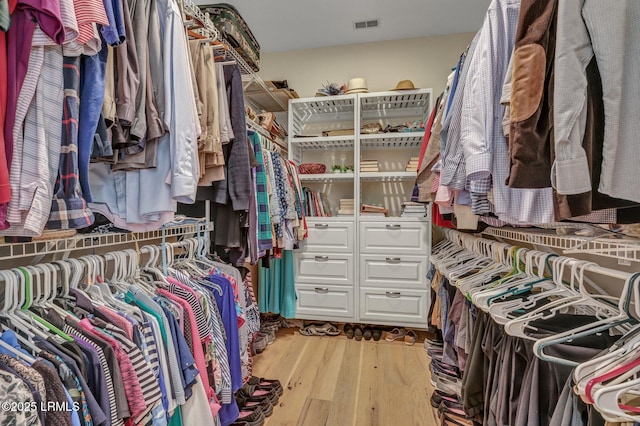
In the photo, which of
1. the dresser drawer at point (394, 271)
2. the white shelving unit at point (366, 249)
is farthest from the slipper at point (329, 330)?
the dresser drawer at point (394, 271)

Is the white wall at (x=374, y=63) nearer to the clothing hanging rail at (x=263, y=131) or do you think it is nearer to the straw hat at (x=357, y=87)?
the straw hat at (x=357, y=87)

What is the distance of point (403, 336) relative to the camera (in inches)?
102

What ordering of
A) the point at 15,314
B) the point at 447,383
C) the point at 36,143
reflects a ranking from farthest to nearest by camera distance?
the point at 447,383, the point at 15,314, the point at 36,143

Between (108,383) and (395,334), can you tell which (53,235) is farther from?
(395,334)

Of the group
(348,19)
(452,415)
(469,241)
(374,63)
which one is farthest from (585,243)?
(374,63)

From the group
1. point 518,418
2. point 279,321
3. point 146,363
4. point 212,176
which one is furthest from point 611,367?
point 279,321

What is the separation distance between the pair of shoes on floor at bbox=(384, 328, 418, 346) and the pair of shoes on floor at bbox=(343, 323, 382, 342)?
85 millimetres

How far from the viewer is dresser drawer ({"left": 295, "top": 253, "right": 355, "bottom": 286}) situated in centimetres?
263

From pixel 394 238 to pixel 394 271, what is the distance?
27 cm

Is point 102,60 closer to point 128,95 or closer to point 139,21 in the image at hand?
point 128,95

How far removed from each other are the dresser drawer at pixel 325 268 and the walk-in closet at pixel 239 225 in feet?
1.75

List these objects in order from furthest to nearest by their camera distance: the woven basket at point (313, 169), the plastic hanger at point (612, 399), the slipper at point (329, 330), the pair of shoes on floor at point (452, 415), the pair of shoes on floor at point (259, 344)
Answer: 1. the woven basket at point (313, 169)
2. the slipper at point (329, 330)
3. the pair of shoes on floor at point (259, 344)
4. the pair of shoes on floor at point (452, 415)
5. the plastic hanger at point (612, 399)

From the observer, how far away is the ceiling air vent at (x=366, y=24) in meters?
2.67

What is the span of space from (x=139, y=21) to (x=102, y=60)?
9.4 inches
